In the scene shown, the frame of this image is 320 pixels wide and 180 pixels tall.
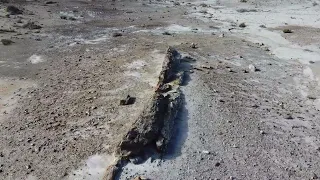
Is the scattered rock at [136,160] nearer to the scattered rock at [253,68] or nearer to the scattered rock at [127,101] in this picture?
the scattered rock at [127,101]

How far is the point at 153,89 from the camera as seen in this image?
1878 centimetres

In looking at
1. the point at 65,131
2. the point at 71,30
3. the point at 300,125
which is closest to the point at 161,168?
the point at 65,131

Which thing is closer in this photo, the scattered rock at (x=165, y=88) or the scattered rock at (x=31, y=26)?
the scattered rock at (x=165, y=88)

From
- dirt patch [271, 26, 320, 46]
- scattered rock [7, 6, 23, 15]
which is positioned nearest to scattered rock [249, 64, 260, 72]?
dirt patch [271, 26, 320, 46]

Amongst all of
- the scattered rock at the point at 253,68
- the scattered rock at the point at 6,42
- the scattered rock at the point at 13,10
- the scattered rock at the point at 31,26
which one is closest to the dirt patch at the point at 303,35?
the scattered rock at the point at 253,68

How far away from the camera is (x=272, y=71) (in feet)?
71.3

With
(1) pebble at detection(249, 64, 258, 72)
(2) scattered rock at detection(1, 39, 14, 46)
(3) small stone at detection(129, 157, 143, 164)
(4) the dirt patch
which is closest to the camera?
(3) small stone at detection(129, 157, 143, 164)

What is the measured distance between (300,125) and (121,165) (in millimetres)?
7524

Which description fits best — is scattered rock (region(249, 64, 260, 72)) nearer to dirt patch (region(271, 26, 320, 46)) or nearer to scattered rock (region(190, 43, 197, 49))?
scattered rock (region(190, 43, 197, 49))

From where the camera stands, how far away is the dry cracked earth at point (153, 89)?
44.2 feet

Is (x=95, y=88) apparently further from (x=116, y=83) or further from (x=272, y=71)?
(x=272, y=71)

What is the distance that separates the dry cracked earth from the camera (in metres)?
13.5

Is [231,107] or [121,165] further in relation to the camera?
[231,107]

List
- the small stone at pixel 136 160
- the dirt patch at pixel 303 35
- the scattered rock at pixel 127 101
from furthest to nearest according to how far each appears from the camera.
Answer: the dirt patch at pixel 303 35 < the scattered rock at pixel 127 101 < the small stone at pixel 136 160
